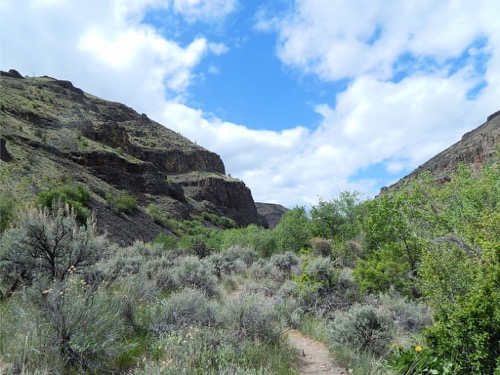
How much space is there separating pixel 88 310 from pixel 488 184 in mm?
12601

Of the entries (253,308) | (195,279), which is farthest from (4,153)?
(253,308)

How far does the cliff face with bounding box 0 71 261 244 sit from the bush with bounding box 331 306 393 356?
2729cm

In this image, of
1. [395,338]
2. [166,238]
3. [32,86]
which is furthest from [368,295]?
[32,86]

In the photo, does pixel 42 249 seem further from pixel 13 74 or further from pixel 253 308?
pixel 13 74

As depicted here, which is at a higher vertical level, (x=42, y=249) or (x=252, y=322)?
(x=42, y=249)

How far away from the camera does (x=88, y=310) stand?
187 inches

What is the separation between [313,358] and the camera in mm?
6637

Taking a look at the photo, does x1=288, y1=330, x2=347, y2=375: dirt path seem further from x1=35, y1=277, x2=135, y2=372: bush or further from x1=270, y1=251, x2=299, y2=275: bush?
x1=270, y1=251, x2=299, y2=275: bush

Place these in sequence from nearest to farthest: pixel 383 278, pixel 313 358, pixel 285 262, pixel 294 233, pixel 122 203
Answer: pixel 313 358
pixel 383 278
pixel 285 262
pixel 294 233
pixel 122 203

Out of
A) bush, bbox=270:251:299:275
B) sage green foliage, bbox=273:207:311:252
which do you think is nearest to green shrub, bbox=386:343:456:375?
bush, bbox=270:251:299:275

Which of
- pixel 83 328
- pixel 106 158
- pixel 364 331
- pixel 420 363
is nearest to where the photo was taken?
pixel 420 363

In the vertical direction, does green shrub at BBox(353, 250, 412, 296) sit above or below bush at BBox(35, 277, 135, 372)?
below

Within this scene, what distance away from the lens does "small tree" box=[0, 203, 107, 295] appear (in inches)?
274

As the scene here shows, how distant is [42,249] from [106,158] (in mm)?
46481
